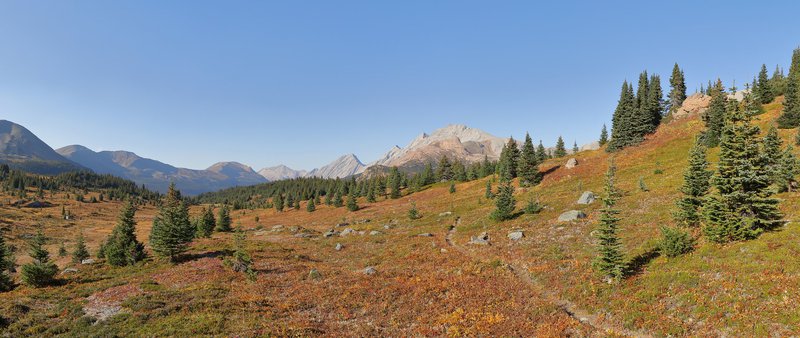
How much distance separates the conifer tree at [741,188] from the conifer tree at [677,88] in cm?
10751

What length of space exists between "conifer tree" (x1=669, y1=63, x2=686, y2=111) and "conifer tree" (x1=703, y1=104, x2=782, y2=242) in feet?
353

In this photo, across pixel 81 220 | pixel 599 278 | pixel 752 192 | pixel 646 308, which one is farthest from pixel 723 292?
pixel 81 220

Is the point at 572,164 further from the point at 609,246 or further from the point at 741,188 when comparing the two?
the point at 609,246

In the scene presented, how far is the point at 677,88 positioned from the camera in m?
105

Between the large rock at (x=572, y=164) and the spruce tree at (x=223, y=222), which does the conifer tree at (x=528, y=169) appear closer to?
the large rock at (x=572, y=164)

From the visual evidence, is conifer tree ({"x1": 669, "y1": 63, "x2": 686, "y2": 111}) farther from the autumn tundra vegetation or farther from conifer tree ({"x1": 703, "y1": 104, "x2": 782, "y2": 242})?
conifer tree ({"x1": 703, "y1": 104, "x2": 782, "y2": 242})

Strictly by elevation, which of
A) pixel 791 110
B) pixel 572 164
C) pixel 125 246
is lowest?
pixel 125 246

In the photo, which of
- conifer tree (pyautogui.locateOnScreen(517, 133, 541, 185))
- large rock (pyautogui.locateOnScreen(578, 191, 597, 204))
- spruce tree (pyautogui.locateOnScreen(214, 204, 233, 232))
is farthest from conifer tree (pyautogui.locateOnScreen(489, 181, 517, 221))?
spruce tree (pyautogui.locateOnScreen(214, 204, 233, 232))

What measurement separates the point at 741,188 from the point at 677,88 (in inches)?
4498

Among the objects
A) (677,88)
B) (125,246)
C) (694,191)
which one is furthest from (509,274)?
(677,88)

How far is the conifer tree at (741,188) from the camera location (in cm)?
1878

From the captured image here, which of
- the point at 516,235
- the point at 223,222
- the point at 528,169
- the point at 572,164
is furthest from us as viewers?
the point at 572,164

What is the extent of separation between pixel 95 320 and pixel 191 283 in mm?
9113

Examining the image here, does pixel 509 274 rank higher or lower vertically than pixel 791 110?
lower
